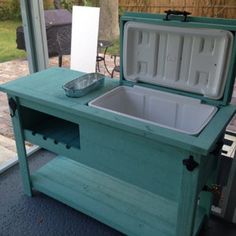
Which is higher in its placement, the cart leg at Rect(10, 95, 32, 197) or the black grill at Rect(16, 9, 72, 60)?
the black grill at Rect(16, 9, 72, 60)

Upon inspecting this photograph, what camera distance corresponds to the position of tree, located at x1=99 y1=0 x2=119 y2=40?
184 centimetres

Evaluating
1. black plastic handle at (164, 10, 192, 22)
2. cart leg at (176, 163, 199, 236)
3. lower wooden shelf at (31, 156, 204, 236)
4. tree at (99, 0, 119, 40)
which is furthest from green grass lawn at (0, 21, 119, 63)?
cart leg at (176, 163, 199, 236)

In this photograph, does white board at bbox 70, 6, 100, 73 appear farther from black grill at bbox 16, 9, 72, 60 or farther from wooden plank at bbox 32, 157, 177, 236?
wooden plank at bbox 32, 157, 177, 236

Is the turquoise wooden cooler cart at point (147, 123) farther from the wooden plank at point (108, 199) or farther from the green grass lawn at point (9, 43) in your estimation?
the green grass lawn at point (9, 43)

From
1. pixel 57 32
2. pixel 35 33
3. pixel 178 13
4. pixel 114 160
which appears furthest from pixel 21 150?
pixel 178 13

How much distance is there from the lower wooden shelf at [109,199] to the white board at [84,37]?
0.75m

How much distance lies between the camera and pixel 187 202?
1188mm

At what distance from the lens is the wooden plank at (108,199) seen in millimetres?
1536

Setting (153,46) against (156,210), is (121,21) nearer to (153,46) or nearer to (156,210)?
(153,46)

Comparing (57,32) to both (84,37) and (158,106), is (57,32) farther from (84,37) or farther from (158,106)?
(158,106)

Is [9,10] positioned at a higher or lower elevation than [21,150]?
higher

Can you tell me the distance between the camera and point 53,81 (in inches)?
63.5

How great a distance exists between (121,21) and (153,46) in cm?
20

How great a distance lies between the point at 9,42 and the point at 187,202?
2018 mm
